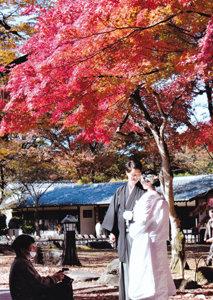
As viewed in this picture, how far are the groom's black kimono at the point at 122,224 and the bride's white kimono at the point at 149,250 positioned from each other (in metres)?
0.35

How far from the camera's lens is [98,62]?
6887 mm

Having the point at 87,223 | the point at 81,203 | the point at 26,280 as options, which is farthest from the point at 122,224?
the point at 87,223

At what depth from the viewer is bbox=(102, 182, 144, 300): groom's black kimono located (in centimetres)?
456

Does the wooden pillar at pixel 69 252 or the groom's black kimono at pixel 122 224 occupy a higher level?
the groom's black kimono at pixel 122 224

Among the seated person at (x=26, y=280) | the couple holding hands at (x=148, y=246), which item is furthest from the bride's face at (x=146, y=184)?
the seated person at (x=26, y=280)

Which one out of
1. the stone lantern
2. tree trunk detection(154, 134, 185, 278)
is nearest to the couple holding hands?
tree trunk detection(154, 134, 185, 278)

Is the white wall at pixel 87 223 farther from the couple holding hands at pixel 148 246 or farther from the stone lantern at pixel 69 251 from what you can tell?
the couple holding hands at pixel 148 246

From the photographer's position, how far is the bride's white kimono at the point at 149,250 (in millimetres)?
4051

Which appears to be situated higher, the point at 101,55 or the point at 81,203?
the point at 101,55

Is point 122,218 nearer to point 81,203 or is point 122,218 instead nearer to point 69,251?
point 69,251

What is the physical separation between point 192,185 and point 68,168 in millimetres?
9727

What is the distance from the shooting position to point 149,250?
4.09m

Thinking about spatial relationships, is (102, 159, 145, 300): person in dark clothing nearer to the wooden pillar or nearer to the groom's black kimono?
the groom's black kimono

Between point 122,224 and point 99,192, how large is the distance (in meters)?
20.4
